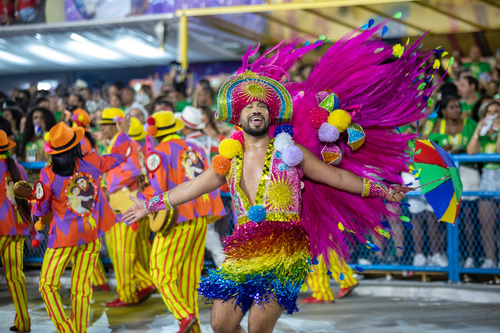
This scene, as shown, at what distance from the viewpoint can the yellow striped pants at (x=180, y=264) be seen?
5.53 m

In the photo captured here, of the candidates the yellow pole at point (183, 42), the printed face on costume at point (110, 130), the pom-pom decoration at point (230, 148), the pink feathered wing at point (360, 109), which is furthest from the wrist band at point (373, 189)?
the yellow pole at point (183, 42)

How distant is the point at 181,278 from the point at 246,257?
206 centimetres

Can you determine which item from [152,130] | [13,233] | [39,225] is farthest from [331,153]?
[13,233]

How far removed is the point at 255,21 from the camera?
10906mm

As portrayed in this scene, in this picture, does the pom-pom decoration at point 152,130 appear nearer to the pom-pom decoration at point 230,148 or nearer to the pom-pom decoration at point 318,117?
the pom-pom decoration at point 230,148

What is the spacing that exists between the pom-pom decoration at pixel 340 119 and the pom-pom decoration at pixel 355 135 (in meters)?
0.06

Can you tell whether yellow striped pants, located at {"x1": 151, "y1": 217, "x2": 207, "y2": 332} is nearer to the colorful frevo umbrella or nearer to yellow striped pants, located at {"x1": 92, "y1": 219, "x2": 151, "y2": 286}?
yellow striped pants, located at {"x1": 92, "y1": 219, "x2": 151, "y2": 286}

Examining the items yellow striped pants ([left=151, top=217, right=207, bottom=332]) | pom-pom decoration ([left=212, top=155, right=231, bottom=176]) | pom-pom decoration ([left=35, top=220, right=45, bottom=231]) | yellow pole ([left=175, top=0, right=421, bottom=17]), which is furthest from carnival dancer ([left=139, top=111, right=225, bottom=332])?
yellow pole ([left=175, top=0, right=421, bottom=17])

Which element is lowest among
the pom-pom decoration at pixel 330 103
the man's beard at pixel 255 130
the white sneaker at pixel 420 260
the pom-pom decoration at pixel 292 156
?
the white sneaker at pixel 420 260

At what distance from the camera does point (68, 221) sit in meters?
5.08

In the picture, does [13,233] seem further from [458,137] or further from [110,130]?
[458,137]

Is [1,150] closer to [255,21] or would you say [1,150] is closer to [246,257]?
[246,257]

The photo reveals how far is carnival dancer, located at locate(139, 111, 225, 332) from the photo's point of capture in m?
5.65

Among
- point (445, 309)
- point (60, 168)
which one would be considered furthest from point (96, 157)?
point (445, 309)
